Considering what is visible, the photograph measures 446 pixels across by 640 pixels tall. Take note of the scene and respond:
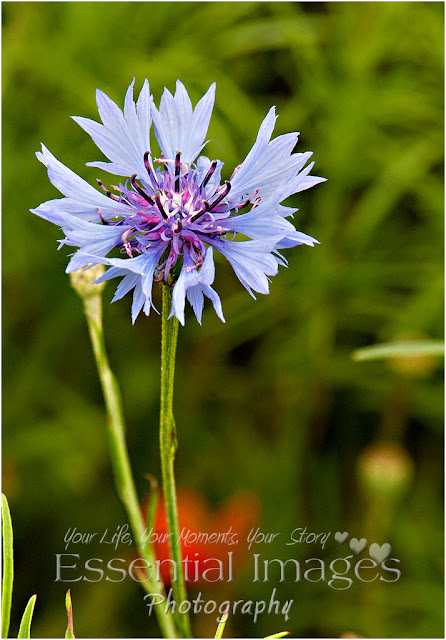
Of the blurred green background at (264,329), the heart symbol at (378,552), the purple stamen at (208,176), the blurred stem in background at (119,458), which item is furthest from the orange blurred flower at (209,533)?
the purple stamen at (208,176)

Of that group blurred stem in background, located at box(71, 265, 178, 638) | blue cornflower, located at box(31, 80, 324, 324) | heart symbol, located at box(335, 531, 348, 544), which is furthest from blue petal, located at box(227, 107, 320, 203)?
heart symbol, located at box(335, 531, 348, 544)

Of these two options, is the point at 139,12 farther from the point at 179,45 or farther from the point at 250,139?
the point at 250,139

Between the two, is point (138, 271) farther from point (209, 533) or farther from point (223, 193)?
point (209, 533)

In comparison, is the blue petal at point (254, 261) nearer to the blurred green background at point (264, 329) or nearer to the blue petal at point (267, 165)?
the blue petal at point (267, 165)

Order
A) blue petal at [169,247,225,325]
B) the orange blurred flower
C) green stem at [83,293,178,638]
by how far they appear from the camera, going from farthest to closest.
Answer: the orange blurred flower → green stem at [83,293,178,638] → blue petal at [169,247,225,325]

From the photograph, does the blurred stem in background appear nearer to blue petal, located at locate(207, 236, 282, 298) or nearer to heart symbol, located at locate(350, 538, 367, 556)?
blue petal, located at locate(207, 236, 282, 298)

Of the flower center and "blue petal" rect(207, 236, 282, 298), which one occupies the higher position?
the flower center

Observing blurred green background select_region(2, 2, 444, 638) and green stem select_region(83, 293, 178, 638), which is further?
blurred green background select_region(2, 2, 444, 638)

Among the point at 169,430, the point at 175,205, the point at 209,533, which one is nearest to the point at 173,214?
the point at 175,205
